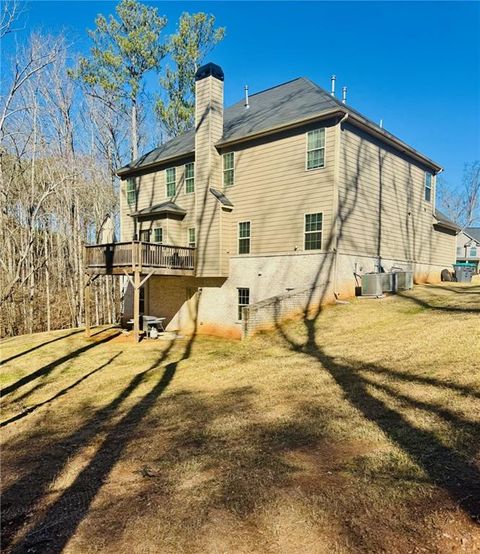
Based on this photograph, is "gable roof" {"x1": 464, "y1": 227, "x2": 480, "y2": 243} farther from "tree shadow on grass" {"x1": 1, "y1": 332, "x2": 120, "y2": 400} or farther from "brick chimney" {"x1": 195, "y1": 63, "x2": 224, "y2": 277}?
"tree shadow on grass" {"x1": 1, "y1": 332, "x2": 120, "y2": 400}

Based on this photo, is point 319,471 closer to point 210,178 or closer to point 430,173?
point 210,178

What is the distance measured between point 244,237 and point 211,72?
7.65m

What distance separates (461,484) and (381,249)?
561 inches

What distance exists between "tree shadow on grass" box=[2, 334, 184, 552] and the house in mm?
7168

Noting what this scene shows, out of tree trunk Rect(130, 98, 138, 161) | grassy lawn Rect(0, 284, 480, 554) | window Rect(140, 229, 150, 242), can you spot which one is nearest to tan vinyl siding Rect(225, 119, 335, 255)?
window Rect(140, 229, 150, 242)

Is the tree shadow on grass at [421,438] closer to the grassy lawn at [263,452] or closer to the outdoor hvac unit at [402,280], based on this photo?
the grassy lawn at [263,452]

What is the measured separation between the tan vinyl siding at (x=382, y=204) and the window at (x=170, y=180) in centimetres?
881

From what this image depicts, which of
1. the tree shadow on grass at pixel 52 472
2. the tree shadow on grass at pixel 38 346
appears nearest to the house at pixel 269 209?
the tree shadow on grass at pixel 38 346

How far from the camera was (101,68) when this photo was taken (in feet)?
87.6

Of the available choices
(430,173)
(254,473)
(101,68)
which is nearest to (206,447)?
(254,473)

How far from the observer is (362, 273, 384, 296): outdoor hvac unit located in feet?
47.8

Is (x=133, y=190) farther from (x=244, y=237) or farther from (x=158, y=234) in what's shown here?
(x=244, y=237)

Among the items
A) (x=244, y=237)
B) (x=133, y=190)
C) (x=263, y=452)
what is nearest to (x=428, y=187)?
(x=244, y=237)

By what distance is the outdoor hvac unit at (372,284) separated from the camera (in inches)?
573
